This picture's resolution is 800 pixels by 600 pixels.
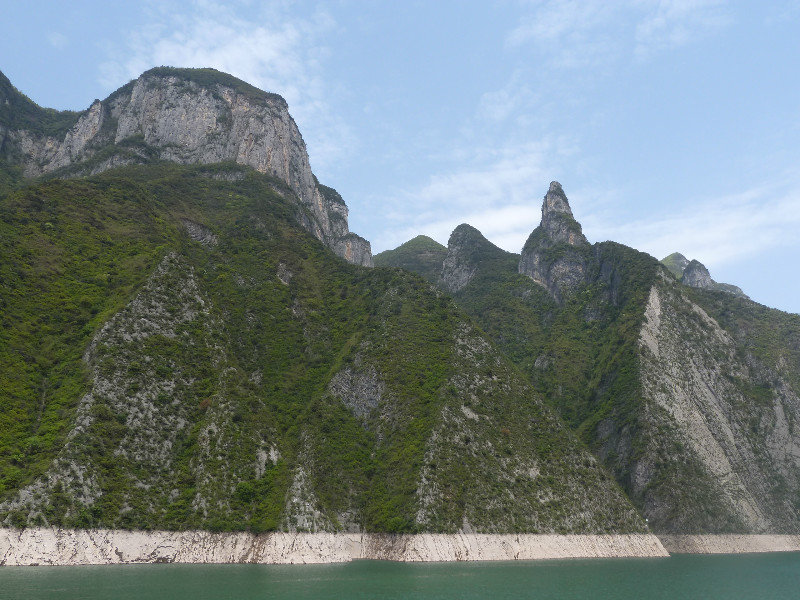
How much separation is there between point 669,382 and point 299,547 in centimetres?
9021

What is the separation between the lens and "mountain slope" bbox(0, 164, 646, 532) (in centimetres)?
6469

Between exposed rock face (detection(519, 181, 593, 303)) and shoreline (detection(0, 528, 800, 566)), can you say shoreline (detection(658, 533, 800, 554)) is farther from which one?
exposed rock face (detection(519, 181, 593, 303))

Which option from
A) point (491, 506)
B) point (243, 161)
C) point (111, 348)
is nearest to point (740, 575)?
point (491, 506)

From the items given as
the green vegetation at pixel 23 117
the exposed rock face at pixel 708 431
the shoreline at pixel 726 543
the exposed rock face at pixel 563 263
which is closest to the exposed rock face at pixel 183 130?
the green vegetation at pixel 23 117

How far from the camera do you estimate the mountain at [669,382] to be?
362ft

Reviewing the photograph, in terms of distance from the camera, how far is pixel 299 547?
2719 inches

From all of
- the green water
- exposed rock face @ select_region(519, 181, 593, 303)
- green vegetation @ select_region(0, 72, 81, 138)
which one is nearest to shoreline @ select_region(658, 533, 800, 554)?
the green water

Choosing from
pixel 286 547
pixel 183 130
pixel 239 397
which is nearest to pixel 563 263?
pixel 183 130

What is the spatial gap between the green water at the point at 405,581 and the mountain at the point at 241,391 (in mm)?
7157

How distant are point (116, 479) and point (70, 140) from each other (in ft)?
509

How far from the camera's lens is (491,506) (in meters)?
80.6

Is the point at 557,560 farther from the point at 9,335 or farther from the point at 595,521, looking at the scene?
the point at 9,335

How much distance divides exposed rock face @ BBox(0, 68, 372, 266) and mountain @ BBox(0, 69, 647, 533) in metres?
38.2

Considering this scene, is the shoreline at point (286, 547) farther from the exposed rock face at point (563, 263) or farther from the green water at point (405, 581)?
the exposed rock face at point (563, 263)
